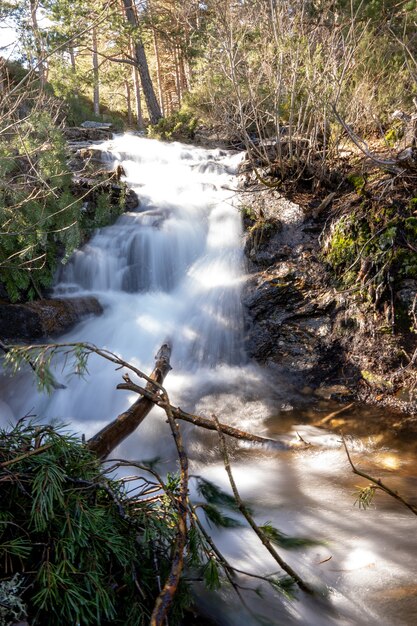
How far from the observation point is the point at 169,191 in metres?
9.91

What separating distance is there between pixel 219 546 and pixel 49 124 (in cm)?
637

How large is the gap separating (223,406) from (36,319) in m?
2.83

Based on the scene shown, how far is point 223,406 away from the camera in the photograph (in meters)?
5.25

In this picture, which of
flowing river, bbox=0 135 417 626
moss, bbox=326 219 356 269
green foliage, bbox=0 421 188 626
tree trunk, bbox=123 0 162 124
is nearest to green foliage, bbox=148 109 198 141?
tree trunk, bbox=123 0 162 124

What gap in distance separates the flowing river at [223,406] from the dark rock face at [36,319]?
0.26m

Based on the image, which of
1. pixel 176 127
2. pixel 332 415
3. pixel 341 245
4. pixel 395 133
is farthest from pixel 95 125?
pixel 332 415

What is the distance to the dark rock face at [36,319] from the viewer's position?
6.11 meters

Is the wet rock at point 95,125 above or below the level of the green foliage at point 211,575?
above

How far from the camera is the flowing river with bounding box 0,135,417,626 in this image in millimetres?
2508

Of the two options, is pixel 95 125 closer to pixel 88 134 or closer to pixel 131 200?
pixel 88 134

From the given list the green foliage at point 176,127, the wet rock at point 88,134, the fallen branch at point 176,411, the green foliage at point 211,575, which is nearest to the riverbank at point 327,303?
the fallen branch at point 176,411

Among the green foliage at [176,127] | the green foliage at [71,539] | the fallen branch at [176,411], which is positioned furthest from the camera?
the green foliage at [176,127]

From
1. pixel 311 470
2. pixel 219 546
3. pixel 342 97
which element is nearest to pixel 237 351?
pixel 311 470

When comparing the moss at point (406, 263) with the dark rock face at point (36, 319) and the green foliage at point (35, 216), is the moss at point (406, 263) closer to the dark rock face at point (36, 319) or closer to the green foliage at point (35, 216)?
the green foliage at point (35, 216)
